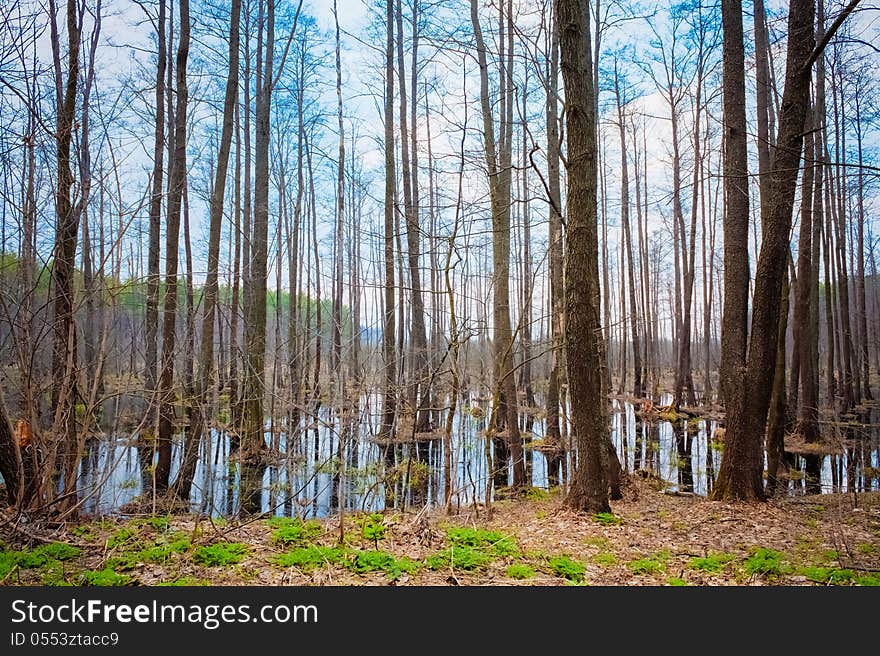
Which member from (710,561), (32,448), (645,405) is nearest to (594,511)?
(710,561)

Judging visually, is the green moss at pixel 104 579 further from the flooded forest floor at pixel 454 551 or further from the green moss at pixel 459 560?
the green moss at pixel 459 560

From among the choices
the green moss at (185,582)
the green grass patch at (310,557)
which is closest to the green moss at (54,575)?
the green moss at (185,582)

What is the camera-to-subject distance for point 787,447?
10.4 metres

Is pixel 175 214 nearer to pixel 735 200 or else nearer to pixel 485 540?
pixel 485 540

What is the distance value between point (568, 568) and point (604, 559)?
17.6 inches

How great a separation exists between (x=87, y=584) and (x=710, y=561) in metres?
4.33

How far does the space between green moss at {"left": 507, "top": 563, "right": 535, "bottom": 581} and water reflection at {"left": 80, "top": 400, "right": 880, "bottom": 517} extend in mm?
1614

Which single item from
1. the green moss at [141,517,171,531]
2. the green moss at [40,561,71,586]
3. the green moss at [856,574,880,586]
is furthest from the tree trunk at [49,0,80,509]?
the green moss at [856,574,880,586]

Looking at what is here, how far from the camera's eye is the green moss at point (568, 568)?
3475mm

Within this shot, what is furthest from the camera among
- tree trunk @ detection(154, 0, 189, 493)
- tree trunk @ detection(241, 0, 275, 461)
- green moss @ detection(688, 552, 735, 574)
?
tree trunk @ detection(241, 0, 275, 461)

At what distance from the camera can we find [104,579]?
3.13 m

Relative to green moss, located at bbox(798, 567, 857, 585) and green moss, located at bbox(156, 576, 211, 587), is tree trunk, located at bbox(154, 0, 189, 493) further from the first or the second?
green moss, located at bbox(798, 567, 857, 585)

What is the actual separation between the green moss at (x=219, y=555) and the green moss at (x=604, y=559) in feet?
8.84

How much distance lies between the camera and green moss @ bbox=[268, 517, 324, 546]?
420 centimetres
